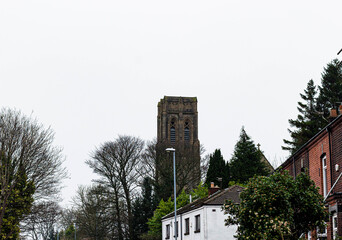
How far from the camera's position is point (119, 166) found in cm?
6091

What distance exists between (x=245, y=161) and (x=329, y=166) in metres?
42.0

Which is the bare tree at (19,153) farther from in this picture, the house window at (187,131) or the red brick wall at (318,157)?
the house window at (187,131)

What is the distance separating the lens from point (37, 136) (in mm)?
31281

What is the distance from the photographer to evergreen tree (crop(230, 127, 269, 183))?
61.7m

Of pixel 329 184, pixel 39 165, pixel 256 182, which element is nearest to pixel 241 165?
pixel 39 165

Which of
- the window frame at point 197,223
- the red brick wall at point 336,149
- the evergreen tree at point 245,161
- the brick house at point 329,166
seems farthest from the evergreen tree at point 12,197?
the evergreen tree at point 245,161

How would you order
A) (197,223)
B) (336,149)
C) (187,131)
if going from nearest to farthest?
(336,149) < (197,223) < (187,131)

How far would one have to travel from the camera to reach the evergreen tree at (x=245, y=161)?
61.7 m

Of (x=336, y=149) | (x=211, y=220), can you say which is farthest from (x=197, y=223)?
(x=336, y=149)

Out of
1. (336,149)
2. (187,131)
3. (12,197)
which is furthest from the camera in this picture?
(187,131)

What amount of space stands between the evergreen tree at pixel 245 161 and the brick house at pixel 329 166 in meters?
36.5

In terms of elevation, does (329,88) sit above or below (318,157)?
above

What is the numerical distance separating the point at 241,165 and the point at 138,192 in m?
13.2

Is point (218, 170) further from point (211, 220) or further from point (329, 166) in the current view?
point (329, 166)
